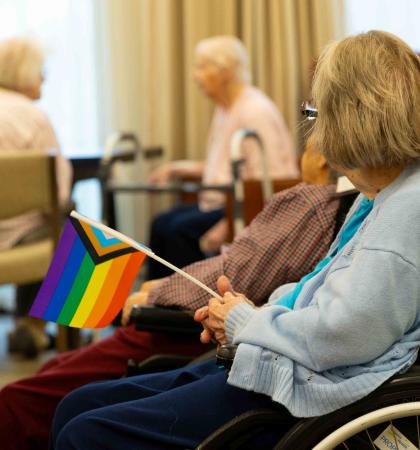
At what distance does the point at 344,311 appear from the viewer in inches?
49.1

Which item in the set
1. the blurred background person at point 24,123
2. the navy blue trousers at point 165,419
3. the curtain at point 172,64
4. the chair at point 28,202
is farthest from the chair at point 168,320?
the curtain at point 172,64

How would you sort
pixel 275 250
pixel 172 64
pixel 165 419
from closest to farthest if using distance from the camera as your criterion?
pixel 165 419
pixel 275 250
pixel 172 64

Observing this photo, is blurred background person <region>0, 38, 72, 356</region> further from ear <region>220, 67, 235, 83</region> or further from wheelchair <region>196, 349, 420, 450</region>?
wheelchair <region>196, 349, 420, 450</region>

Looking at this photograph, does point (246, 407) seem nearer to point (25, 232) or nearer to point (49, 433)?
point (49, 433)

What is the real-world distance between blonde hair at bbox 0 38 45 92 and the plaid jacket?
1.78 meters

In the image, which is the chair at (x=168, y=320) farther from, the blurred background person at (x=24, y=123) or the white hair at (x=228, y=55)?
the white hair at (x=228, y=55)

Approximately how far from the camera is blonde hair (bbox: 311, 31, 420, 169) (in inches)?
50.3

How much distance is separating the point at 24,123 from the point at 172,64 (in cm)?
155

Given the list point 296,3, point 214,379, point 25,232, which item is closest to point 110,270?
point 214,379

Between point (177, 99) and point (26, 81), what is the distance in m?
1.44

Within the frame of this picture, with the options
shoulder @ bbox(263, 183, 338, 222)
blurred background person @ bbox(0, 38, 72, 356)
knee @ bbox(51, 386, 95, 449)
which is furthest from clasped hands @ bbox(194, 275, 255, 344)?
blurred background person @ bbox(0, 38, 72, 356)

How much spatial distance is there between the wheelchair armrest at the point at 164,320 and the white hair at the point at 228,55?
2.34m

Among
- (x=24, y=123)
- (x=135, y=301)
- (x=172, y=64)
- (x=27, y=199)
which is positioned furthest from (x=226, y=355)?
(x=172, y=64)

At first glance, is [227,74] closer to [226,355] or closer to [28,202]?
[28,202]
